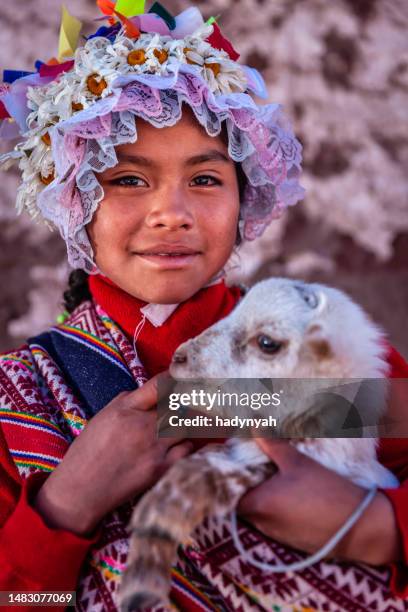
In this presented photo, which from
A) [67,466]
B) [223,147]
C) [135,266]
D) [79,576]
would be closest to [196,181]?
[223,147]

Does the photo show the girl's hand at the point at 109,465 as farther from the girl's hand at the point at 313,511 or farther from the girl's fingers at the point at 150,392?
the girl's hand at the point at 313,511

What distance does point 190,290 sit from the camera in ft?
5.73

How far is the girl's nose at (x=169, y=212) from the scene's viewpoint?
1603 millimetres

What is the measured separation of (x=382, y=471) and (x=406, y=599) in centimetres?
23

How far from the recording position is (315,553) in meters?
1.27

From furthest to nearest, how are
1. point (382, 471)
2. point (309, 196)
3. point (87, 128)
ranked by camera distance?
point (309, 196) → point (87, 128) → point (382, 471)

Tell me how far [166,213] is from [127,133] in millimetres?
200

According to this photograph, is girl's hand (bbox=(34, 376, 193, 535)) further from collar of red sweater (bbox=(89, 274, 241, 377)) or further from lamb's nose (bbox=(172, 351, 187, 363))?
collar of red sweater (bbox=(89, 274, 241, 377))

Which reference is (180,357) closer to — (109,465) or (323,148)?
(109,465)

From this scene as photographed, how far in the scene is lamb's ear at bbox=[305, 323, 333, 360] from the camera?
4.28 feet

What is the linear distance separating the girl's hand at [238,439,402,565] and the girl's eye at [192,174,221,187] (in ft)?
2.27

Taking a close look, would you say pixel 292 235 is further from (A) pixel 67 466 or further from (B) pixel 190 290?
(A) pixel 67 466

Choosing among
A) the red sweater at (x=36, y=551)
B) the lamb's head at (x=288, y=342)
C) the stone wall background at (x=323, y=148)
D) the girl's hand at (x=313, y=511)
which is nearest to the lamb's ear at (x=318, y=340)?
the lamb's head at (x=288, y=342)

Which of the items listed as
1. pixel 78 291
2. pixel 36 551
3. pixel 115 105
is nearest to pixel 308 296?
pixel 115 105
